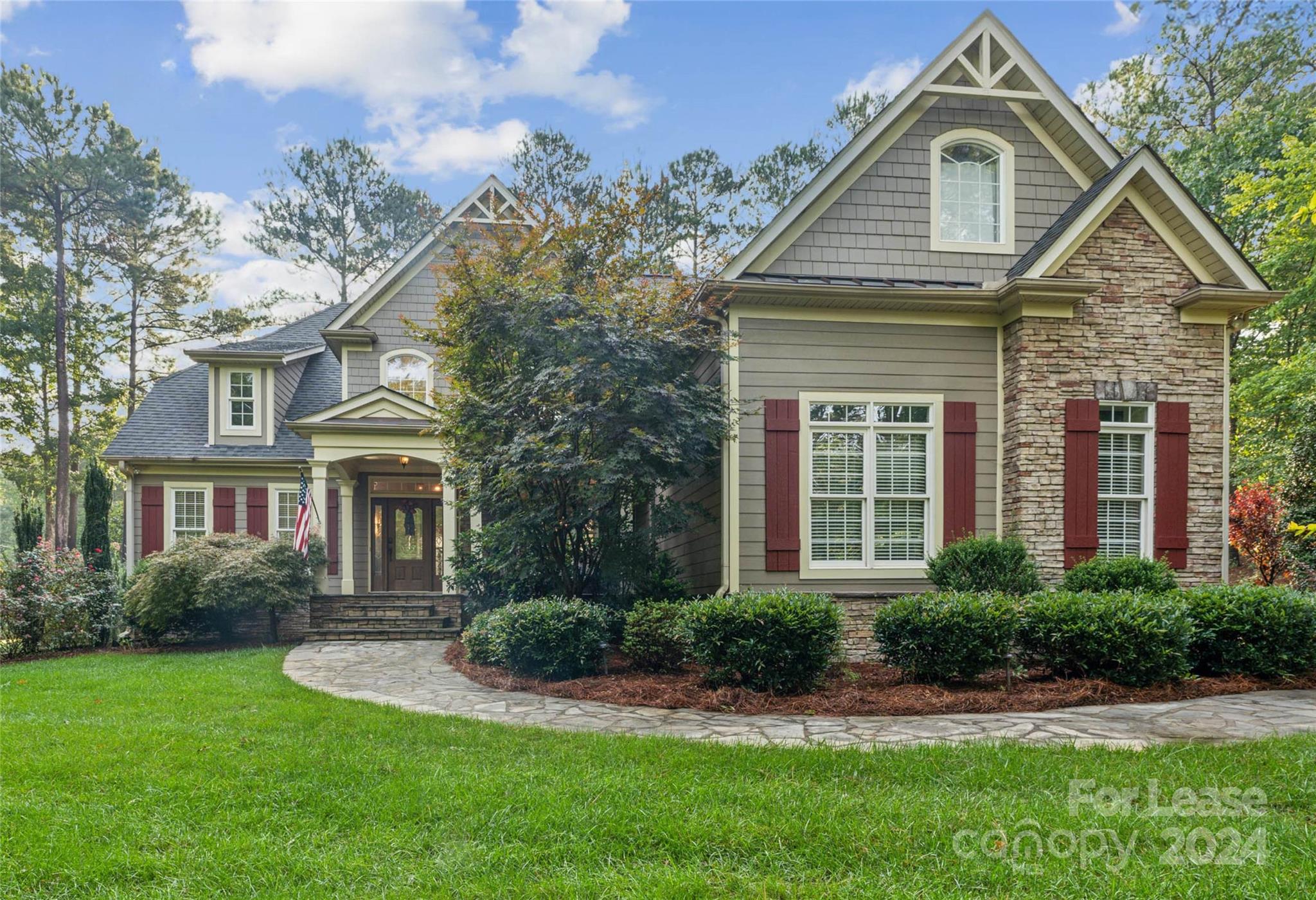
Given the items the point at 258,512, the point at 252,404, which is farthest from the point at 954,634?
the point at 252,404

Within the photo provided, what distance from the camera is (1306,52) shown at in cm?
1703

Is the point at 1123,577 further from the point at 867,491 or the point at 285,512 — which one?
the point at 285,512

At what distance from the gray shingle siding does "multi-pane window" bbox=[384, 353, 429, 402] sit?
804 centimetres

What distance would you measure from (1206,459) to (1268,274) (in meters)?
10.6

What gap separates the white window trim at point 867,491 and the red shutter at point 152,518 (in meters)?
12.6

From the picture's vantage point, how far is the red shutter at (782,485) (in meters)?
8.38

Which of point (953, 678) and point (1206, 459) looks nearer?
point (953, 678)

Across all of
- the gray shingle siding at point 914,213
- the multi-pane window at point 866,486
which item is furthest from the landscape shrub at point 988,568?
the gray shingle siding at point 914,213

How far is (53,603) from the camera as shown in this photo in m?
10.6

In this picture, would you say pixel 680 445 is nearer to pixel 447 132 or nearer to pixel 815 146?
pixel 447 132

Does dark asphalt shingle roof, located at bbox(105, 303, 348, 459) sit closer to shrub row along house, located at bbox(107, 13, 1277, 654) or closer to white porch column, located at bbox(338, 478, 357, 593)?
white porch column, located at bbox(338, 478, 357, 593)

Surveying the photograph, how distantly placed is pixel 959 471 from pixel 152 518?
14445mm

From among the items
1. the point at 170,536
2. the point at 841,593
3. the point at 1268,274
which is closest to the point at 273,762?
the point at 841,593

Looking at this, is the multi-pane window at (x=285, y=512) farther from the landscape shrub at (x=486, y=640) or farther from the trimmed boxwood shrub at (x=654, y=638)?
the trimmed boxwood shrub at (x=654, y=638)
